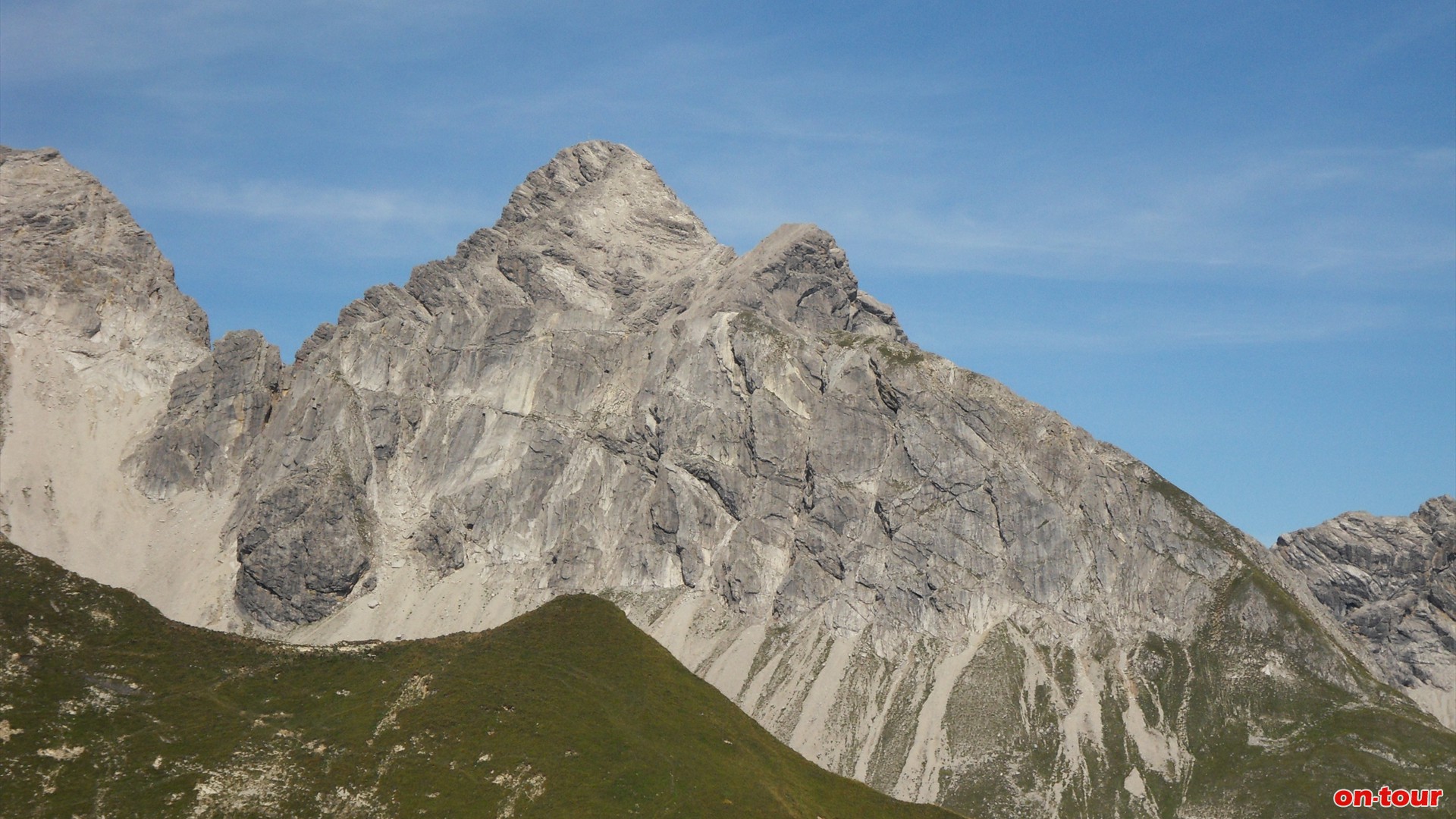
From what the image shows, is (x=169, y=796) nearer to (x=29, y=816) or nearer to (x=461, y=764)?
(x=29, y=816)

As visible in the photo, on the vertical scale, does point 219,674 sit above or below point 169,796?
above

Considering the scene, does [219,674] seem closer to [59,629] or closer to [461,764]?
[59,629]

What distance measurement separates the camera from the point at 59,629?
112812mm

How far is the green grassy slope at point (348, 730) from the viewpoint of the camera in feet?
333

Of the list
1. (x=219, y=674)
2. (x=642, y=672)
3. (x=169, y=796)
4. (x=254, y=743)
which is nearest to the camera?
(x=169, y=796)

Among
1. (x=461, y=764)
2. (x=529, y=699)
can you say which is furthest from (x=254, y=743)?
(x=529, y=699)

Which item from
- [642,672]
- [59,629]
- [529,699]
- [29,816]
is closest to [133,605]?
[59,629]

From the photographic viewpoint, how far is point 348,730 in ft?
369

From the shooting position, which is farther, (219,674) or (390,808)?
(219,674)

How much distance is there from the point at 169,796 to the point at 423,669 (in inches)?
1107

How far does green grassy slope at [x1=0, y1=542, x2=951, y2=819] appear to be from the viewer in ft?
333

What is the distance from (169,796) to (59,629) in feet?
76.1

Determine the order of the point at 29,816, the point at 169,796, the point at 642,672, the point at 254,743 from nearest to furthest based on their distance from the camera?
the point at 29,816 → the point at 169,796 → the point at 254,743 → the point at 642,672

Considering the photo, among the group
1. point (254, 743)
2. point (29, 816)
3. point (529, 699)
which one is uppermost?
point (529, 699)
